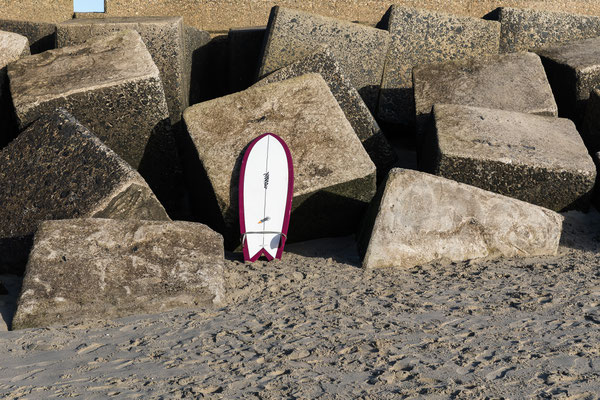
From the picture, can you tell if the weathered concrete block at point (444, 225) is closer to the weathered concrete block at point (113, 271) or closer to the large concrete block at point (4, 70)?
the weathered concrete block at point (113, 271)

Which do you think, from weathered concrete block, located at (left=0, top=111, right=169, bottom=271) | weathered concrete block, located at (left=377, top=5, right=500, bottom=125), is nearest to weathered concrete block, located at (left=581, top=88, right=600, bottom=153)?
weathered concrete block, located at (left=377, top=5, right=500, bottom=125)

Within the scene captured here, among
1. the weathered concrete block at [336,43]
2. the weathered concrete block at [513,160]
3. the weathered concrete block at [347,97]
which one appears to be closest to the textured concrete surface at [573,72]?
the weathered concrete block at [513,160]

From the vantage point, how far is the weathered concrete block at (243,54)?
228 inches

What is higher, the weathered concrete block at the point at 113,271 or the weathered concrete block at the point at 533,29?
the weathered concrete block at the point at 533,29

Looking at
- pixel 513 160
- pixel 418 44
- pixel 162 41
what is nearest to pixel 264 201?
pixel 513 160

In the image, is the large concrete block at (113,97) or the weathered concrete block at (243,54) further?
the weathered concrete block at (243,54)

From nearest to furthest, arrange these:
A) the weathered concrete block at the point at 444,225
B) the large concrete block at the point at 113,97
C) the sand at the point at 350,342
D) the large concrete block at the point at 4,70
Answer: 1. the sand at the point at 350,342
2. the weathered concrete block at the point at 444,225
3. the large concrete block at the point at 113,97
4. the large concrete block at the point at 4,70

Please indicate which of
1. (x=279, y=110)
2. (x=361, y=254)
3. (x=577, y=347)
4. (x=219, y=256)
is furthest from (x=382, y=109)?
(x=577, y=347)

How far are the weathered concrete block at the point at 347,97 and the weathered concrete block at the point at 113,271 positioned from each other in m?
1.52

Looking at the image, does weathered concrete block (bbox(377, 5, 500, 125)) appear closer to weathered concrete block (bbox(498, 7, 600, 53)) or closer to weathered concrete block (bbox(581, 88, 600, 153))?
weathered concrete block (bbox(498, 7, 600, 53))

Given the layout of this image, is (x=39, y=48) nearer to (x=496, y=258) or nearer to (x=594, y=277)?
(x=496, y=258)

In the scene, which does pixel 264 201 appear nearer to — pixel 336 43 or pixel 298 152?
pixel 298 152

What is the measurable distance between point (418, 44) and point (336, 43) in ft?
2.32

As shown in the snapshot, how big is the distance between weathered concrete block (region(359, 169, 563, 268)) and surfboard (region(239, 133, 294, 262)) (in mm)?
484
